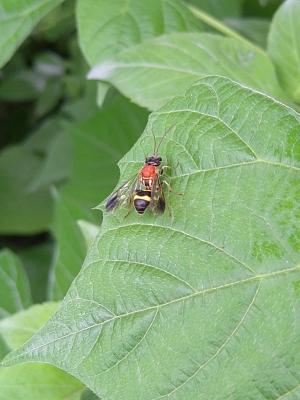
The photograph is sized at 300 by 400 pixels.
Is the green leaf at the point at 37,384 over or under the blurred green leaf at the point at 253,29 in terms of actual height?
under

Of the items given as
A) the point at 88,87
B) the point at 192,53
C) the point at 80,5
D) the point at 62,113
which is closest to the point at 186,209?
the point at 192,53

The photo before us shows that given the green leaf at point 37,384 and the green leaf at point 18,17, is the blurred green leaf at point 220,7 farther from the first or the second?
the green leaf at point 37,384

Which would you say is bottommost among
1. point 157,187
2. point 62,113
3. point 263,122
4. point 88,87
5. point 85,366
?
point 62,113

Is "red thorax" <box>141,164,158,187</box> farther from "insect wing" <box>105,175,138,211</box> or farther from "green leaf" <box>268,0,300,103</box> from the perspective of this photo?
"green leaf" <box>268,0,300,103</box>

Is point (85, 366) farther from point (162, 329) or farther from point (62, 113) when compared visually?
point (62, 113)

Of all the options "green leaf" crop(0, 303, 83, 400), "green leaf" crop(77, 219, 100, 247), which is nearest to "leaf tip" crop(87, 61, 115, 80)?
"green leaf" crop(77, 219, 100, 247)

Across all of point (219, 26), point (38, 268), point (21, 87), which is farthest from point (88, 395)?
point (21, 87)

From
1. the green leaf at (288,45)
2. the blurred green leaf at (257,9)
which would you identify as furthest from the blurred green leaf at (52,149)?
the green leaf at (288,45)
